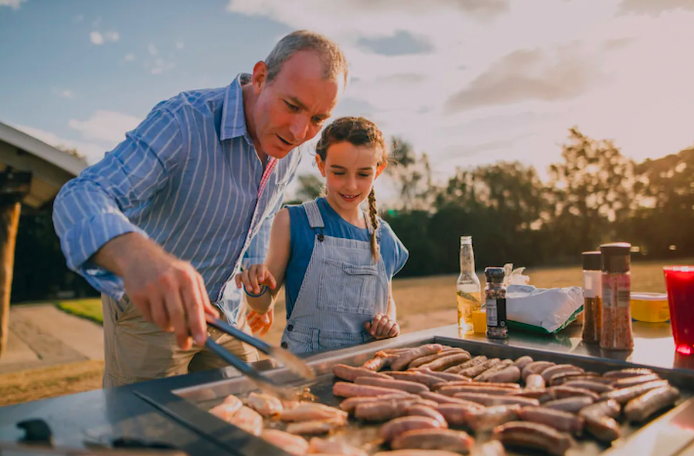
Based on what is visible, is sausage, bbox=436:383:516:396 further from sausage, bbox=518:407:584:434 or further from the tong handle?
the tong handle

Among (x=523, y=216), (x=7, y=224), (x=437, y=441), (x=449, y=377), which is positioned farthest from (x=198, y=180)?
(x=523, y=216)

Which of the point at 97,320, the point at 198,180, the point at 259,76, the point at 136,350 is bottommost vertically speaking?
the point at 97,320

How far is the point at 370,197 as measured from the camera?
3.43 metres

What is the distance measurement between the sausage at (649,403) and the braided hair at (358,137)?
174 cm

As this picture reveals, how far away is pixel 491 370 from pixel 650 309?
166 centimetres

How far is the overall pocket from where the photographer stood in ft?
9.49

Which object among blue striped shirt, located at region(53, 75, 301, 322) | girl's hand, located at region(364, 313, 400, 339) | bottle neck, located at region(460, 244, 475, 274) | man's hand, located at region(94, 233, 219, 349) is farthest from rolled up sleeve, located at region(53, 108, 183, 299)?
bottle neck, located at region(460, 244, 475, 274)

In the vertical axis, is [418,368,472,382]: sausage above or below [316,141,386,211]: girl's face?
below

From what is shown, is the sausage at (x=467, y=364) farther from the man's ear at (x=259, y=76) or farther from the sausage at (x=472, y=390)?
the man's ear at (x=259, y=76)

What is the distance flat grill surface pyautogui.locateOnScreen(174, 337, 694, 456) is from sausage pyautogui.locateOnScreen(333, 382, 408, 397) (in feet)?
0.11

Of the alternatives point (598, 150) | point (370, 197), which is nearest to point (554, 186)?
point (598, 150)

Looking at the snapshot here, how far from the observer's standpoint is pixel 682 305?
2.19m

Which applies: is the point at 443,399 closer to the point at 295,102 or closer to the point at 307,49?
the point at 295,102

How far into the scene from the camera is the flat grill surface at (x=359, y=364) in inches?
54.1
